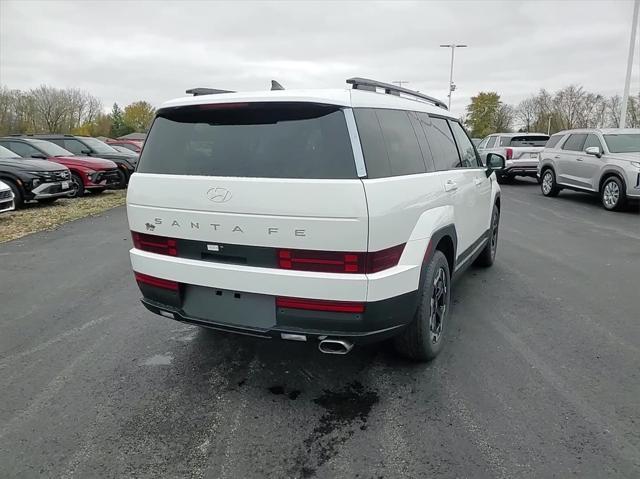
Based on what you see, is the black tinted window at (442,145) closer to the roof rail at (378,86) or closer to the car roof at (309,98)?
the roof rail at (378,86)

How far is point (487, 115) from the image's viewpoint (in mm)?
70938

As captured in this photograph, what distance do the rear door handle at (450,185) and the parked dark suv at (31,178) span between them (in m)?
10.1

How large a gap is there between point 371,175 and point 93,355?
103 inches

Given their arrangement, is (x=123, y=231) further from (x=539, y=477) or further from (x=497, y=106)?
(x=497, y=106)

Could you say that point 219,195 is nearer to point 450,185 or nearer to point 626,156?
point 450,185

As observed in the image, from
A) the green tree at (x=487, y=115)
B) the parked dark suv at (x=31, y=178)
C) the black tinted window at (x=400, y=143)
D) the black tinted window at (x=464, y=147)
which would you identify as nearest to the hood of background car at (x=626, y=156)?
the black tinted window at (x=464, y=147)

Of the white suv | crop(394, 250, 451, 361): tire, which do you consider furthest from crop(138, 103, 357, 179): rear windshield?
crop(394, 250, 451, 361): tire

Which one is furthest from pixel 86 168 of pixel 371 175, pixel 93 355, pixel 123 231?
pixel 371 175

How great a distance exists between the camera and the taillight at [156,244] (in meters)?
3.04

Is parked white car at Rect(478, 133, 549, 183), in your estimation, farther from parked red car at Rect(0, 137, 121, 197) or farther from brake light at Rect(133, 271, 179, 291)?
brake light at Rect(133, 271, 179, 291)

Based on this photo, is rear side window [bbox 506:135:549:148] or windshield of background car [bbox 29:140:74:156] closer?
windshield of background car [bbox 29:140:74:156]

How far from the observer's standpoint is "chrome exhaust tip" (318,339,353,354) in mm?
2748

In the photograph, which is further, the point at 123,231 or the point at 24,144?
the point at 24,144

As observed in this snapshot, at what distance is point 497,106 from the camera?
70.2 metres
